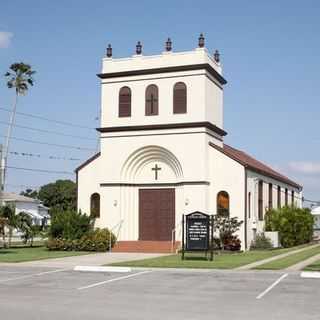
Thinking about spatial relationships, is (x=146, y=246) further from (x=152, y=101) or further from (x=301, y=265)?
(x=301, y=265)

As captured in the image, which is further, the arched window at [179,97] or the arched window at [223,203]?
the arched window at [179,97]

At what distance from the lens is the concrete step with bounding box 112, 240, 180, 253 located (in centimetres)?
3424

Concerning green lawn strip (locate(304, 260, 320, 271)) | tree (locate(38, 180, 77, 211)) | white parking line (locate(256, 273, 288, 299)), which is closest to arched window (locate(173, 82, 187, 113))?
green lawn strip (locate(304, 260, 320, 271))

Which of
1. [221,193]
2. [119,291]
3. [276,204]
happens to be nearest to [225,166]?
[221,193]

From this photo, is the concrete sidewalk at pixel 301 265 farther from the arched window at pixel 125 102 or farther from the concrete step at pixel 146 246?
the arched window at pixel 125 102

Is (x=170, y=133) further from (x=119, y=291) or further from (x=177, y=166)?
(x=119, y=291)

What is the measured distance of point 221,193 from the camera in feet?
116

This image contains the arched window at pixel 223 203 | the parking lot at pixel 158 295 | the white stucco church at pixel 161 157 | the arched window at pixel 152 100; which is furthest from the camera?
the arched window at pixel 152 100

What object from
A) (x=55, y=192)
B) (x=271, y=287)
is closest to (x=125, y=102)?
(x=271, y=287)

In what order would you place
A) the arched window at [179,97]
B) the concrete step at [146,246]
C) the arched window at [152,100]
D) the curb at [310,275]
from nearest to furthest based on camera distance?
the curb at [310,275] < the concrete step at [146,246] < the arched window at [179,97] < the arched window at [152,100]

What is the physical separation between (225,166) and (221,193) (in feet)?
5.05

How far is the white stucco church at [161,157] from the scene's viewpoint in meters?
35.0

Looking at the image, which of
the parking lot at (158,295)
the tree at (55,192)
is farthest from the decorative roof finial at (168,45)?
the tree at (55,192)

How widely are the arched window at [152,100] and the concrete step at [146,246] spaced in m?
7.40
